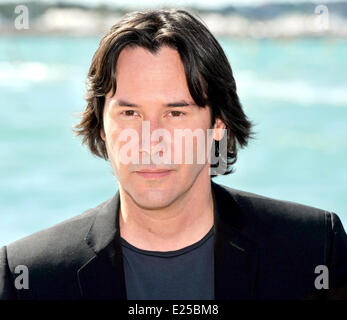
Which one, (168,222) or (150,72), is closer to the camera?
(150,72)

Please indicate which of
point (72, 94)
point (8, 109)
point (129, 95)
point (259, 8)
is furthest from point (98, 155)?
point (259, 8)

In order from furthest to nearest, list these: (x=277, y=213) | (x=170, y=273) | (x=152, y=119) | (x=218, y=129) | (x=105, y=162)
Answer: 1. (x=105, y=162)
2. (x=218, y=129)
3. (x=277, y=213)
4. (x=170, y=273)
5. (x=152, y=119)

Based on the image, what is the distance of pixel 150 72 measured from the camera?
2.54 metres

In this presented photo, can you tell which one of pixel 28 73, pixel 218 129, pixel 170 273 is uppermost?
pixel 218 129

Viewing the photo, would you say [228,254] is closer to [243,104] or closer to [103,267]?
[103,267]

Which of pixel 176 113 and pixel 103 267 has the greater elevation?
pixel 176 113

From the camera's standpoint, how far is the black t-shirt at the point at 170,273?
254 centimetres

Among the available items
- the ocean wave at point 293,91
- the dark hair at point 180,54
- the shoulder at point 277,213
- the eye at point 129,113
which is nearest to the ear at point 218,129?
the dark hair at point 180,54

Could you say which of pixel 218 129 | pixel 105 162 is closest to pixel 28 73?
pixel 105 162

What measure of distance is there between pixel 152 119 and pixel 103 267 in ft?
1.92

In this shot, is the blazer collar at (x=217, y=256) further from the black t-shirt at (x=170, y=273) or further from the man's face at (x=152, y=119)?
the man's face at (x=152, y=119)

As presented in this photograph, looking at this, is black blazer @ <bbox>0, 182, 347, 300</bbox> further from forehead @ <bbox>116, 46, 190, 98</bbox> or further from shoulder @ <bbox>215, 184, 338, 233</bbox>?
forehead @ <bbox>116, 46, 190, 98</bbox>

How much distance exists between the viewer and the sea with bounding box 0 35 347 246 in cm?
1334
